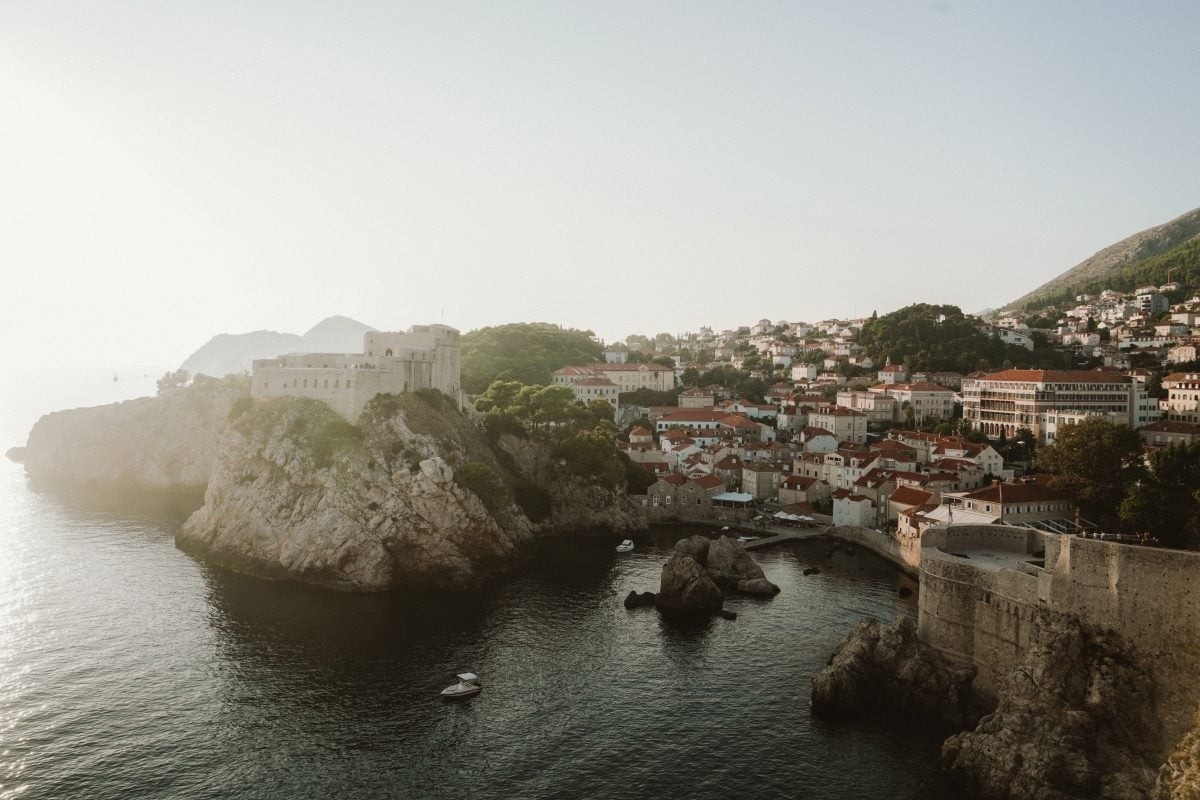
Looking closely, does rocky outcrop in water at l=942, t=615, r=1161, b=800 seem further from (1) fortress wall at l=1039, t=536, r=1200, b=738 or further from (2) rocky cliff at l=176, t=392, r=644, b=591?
(2) rocky cliff at l=176, t=392, r=644, b=591

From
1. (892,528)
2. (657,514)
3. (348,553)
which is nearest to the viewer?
(348,553)

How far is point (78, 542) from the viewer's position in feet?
173

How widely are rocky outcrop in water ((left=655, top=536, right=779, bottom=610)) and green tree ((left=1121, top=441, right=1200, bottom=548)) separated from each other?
19.5 meters

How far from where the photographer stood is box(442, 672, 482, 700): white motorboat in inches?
1169

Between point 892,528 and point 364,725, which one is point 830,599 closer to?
point 892,528

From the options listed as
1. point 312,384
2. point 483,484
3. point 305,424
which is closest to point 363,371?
point 312,384

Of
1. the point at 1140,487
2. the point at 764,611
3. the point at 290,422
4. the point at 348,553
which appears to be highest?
the point at 290,422

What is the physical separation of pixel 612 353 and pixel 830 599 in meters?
98.9

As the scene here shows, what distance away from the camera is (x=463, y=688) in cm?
2988

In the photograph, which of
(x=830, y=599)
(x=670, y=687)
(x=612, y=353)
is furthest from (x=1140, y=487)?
(x=612, y=353)

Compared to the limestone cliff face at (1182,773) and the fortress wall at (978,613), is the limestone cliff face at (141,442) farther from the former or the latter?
the limestone cliff face at (1182,773)

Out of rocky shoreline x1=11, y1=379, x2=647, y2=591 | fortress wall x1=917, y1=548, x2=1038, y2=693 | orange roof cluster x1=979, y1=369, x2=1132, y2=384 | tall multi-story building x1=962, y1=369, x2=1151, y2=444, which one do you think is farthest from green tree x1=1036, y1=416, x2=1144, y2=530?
orange roof cluster x1=979, y1=369, x2=1132, y2=384

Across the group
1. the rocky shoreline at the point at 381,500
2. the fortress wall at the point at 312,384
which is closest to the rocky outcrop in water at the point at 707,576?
the rocky shoreline at the point at 381,500

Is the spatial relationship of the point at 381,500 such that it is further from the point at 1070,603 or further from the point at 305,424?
the point at 1070,603
